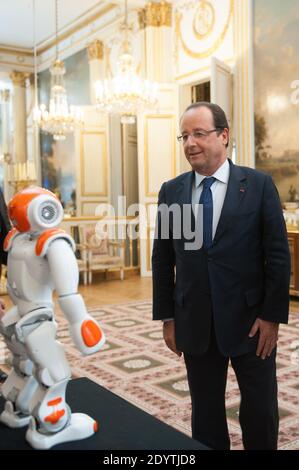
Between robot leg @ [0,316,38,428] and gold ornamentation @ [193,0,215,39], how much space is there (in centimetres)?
789

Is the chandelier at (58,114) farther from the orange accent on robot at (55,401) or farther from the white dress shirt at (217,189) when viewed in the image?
the orange accent on robot at (55,401)

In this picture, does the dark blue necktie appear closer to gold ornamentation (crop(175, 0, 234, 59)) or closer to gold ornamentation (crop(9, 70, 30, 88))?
gold ornamentation (crop(175, 0, 234, 59))

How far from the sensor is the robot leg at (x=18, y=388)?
1517 mm

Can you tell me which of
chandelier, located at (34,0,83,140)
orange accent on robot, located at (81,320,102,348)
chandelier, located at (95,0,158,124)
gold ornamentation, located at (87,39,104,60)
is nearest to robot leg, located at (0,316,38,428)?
orange accent on robot, located at (81,320,102,348)

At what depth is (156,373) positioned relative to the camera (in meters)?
4.07

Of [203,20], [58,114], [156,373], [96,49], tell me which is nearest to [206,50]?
[203,20]

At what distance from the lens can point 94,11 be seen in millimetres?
10641

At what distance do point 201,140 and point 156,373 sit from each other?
8.50 ft

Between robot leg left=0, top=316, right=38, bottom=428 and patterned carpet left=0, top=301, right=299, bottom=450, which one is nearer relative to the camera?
robot leg left=0, top=316, right=38, bottom=428

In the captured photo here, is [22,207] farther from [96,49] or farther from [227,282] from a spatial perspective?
[96,49]

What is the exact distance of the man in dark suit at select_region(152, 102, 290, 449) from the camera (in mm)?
1981

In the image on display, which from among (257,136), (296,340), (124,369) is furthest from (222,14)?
(124,369)

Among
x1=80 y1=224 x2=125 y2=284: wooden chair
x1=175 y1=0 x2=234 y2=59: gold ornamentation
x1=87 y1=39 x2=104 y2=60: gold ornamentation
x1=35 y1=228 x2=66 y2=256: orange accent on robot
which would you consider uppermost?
x1=87 y1=39 x2=104 y2=60: gold ornamentation

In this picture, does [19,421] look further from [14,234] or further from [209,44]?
A: [209,44]
